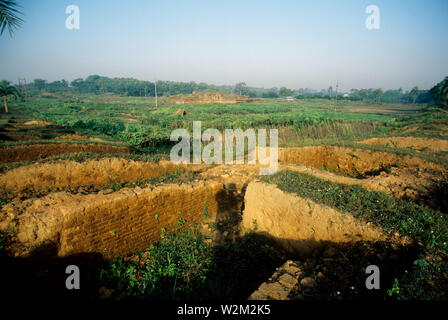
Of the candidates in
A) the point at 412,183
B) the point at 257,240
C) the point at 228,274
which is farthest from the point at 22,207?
the point at 412,183

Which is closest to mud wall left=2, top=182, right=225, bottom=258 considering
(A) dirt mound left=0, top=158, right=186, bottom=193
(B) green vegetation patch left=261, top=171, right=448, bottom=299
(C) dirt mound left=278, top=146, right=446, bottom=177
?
(A) dirt mound left=0, top=158, right=186, bottom=193

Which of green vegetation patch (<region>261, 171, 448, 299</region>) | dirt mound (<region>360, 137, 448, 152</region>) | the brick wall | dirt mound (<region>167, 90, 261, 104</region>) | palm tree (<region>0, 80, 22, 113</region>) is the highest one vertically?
dirt mound (<region>167, 90, 261, 104</region>)

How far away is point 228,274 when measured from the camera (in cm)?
415

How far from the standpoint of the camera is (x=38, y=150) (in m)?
8.33

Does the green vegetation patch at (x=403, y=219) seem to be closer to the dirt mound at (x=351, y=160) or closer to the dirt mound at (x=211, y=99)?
the dirt mound at (x=351, y=160)

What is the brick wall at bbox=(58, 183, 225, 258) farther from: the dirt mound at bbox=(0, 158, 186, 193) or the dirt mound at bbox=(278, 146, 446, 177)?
the dirt mound at bbox=(278, 146, 446, 177)

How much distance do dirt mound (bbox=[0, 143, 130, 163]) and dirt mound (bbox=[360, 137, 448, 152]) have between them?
46.7 feet

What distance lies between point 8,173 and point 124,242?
3323 millimetres

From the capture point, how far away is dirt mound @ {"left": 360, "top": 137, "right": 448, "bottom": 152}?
1029cm

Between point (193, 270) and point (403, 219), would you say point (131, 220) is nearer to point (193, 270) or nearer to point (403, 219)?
point (193, 270)

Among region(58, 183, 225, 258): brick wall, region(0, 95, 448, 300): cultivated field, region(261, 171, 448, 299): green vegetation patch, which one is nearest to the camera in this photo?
region(261, 171, 448, 299): green vegetation patch

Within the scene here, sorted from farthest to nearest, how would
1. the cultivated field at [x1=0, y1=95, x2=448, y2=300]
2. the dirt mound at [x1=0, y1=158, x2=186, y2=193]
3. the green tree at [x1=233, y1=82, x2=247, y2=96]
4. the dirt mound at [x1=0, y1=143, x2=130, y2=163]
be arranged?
the green tree at [x1=233, y1=82, x2=247, y2=96] → the dirt mound at [x1=0, y1=143, x2=130, y2=163] → the dirt mound at [x1=0, y1=158, x2=186, y2=193] → the cultivated field at [x1=0, y1=95, x2=448, y2=300]

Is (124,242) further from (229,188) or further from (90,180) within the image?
(229,188)

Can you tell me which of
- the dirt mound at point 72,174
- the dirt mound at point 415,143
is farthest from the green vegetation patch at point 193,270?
the dirt mound at point 415,143
